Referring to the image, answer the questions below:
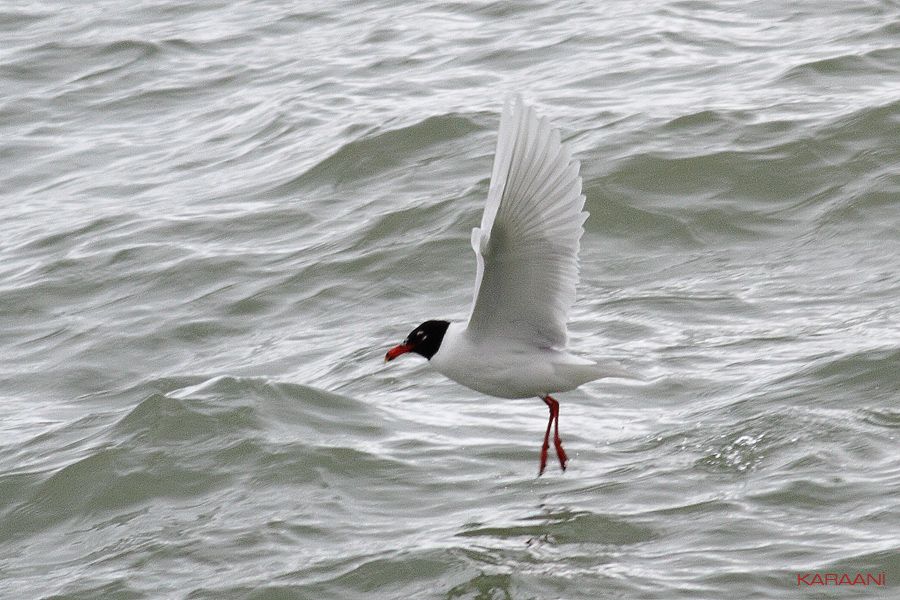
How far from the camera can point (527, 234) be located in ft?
20.4

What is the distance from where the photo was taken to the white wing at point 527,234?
6.03 metres

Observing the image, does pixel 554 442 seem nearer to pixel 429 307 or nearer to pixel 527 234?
pixel 527 234

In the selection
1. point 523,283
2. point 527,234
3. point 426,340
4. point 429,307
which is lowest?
point 429,307

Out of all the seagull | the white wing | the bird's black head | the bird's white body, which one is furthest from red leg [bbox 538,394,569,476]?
the bird's black head

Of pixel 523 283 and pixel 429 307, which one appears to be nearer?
pixel 523 283

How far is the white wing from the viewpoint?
237 inches

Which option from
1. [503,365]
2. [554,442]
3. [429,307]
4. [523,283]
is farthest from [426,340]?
[429,307]

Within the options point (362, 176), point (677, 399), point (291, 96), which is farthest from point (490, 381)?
point (291, 96)

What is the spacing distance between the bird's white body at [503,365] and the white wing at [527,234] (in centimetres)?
6

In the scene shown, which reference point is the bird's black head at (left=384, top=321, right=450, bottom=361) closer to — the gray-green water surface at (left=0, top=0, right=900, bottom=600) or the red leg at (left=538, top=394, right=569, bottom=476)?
the red leg at (left=538, top=394, right=569, bottom=476)

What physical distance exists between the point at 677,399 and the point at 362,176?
4369mm

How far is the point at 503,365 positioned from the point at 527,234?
2.33ft

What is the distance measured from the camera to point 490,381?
669 centimetres

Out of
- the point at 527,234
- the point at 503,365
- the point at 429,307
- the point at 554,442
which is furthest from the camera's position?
the point at 429,307
